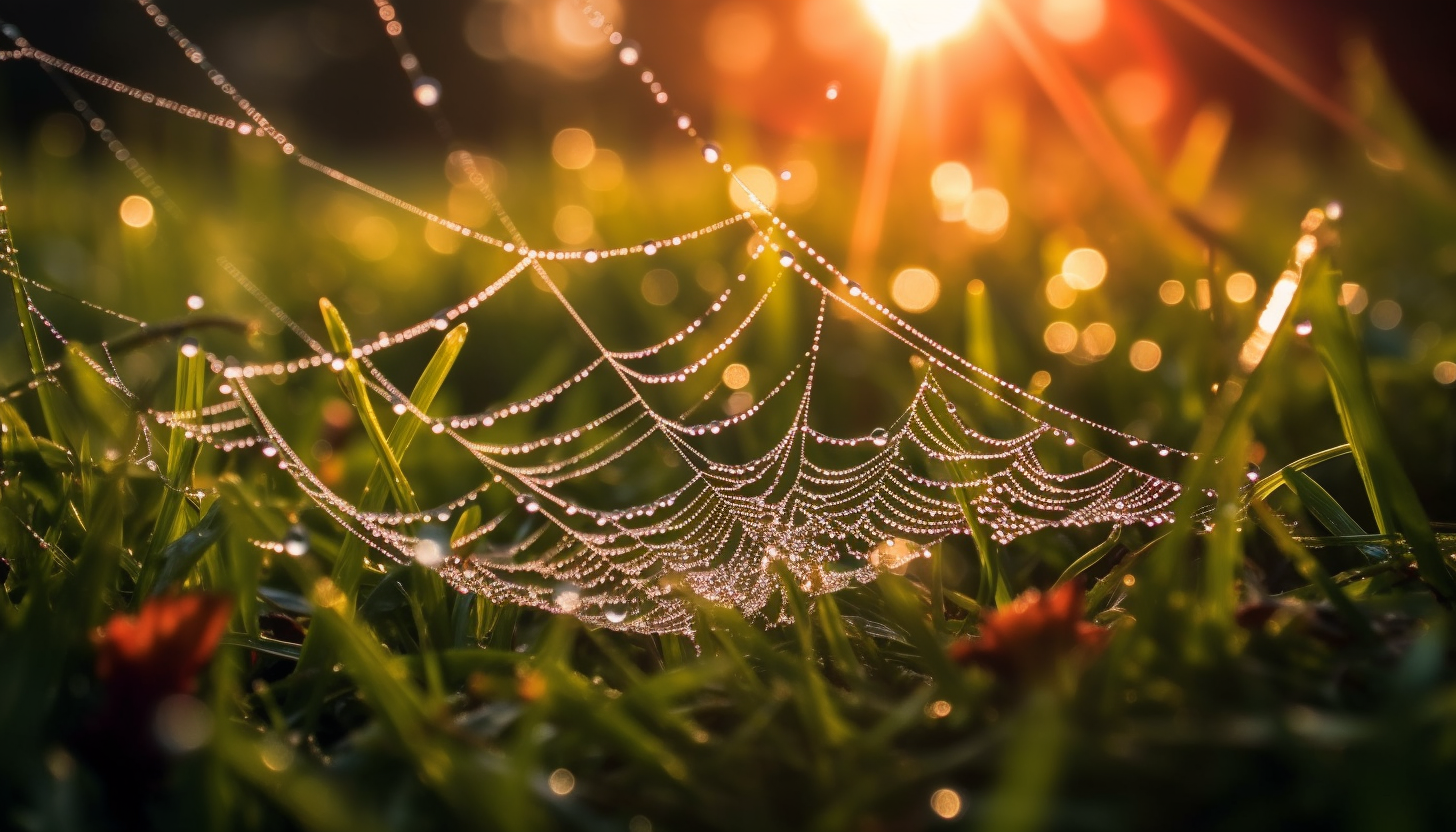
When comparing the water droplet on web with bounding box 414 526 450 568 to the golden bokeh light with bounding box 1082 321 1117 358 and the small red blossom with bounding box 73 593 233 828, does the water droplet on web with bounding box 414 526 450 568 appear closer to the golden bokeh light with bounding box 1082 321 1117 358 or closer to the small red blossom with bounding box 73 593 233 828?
the small red blossom with bounding box 73 593 233 828

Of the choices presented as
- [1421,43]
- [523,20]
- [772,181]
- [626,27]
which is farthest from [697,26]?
[772,181]

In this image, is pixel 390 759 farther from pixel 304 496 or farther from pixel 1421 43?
pixel 1421 43

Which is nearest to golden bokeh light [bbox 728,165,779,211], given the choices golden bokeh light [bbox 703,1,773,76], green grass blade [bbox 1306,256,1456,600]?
green grass blade [bbox 1306,256,1456,600]

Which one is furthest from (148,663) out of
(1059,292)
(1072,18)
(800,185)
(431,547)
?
(1072,18)

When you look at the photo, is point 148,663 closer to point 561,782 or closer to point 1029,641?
point 561,782

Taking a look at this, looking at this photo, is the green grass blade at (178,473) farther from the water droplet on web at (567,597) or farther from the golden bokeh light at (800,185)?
the golden bokeh light at (800,185)

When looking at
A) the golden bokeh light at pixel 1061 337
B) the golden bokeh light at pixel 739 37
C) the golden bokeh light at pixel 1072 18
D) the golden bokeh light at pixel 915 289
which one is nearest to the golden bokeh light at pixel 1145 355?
the golden bokeh light at pixel 1061 337
